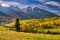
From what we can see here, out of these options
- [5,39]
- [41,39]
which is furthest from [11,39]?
[41,39]

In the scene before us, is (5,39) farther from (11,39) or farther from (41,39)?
(41,39)

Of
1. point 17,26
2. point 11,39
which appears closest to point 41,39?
point 11,39

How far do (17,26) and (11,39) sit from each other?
356 ft

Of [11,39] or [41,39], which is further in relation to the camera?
[41,39]

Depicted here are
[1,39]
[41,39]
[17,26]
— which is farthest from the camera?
[17,26]

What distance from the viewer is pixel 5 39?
31688 millimetres

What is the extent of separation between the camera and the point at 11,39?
31531 millimetres

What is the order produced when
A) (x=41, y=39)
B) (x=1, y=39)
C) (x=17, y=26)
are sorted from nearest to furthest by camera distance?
(x=1, y=39), (x=41, y=39), (x=17, y=26)

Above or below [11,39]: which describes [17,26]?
below

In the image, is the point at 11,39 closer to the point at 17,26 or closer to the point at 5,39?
the point at 5,39

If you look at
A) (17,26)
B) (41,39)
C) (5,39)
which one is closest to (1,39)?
(5,39)

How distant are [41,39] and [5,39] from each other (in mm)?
9019

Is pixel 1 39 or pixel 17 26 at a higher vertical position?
pixel 1 39

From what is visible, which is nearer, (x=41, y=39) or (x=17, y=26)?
(x=41, y=39)
